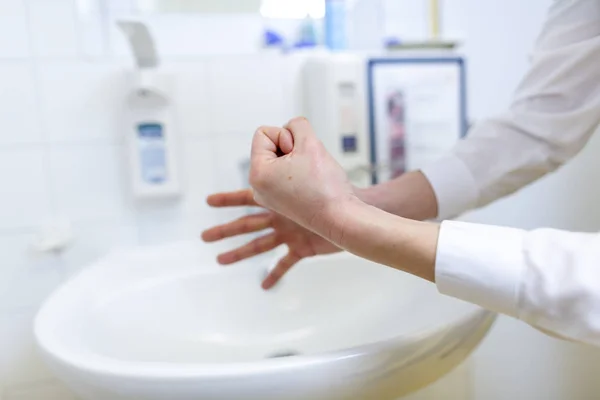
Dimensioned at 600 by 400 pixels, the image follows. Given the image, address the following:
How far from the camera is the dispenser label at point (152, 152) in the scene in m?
0.87

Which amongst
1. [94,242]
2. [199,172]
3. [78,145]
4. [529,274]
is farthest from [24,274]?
[529,274]

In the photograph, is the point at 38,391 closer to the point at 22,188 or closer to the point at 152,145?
the point at 22,188

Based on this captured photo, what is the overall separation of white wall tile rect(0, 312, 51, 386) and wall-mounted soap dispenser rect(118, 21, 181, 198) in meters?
0.29

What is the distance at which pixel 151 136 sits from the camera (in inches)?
34.2

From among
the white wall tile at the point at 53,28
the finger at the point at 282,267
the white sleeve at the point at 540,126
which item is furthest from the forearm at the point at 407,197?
the white wall tile at the point at 53,28

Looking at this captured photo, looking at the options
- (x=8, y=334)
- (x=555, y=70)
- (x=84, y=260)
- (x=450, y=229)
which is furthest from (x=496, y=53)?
(x=8, y=334)

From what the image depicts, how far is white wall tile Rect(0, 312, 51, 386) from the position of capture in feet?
2.90

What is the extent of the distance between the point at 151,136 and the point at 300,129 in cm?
46

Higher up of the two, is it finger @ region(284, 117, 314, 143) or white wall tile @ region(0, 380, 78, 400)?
finger @ region(284, 117, 314, 143)

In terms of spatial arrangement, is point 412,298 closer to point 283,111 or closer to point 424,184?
point 424,184

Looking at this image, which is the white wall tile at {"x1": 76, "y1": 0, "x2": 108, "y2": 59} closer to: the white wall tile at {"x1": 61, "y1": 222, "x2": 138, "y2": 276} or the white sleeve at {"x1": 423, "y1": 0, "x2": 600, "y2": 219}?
the white wall tile at {"x1": 61, "y1": 222, "x2": 138, "y2": 276}

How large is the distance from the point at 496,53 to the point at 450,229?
77cm

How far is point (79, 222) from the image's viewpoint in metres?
0.89

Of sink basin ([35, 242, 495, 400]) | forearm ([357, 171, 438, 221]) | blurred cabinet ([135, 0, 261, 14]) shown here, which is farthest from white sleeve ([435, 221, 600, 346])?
blurred cabinet ([135, 0, 261, 14])
